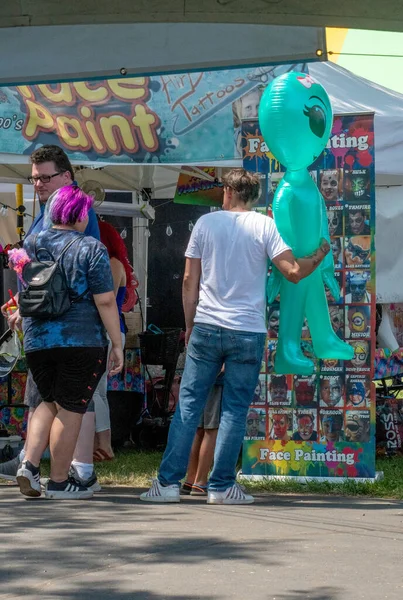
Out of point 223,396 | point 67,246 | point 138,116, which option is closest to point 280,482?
point 223,396

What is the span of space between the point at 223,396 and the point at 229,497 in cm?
59

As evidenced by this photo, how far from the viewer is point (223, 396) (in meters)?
6.63

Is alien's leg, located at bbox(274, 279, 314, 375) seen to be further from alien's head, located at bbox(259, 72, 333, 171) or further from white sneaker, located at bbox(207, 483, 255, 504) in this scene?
white sneaker, located at bbox(207, 483, 255, 504)

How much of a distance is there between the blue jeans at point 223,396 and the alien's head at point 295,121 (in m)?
1.20

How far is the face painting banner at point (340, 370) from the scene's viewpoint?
7.32 metres

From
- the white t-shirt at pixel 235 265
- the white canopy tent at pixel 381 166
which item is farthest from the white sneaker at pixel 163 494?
the white canopy tent at pixel 381 166

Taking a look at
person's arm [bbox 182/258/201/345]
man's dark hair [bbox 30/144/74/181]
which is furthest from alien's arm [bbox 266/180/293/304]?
man's dark hair [bbox 30/144/74/181]

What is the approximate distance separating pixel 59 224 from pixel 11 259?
1.35 feet

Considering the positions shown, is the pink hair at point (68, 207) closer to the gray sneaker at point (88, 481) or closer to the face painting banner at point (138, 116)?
the face painting banner at point (138, 116)

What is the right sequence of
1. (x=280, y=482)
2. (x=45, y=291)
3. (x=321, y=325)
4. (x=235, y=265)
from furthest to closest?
(x=280, y=482) → (x=321, y=325) → (x=235, y=265) → (x=45, y=291)

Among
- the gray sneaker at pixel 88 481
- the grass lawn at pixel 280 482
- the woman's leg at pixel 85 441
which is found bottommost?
the grass lawn at pixel 280 482

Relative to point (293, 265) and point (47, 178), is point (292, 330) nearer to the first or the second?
point (293, 265)

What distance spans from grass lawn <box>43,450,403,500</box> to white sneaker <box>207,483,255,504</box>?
2.00ft

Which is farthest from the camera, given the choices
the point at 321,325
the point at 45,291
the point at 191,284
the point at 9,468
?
the point at 9,468
